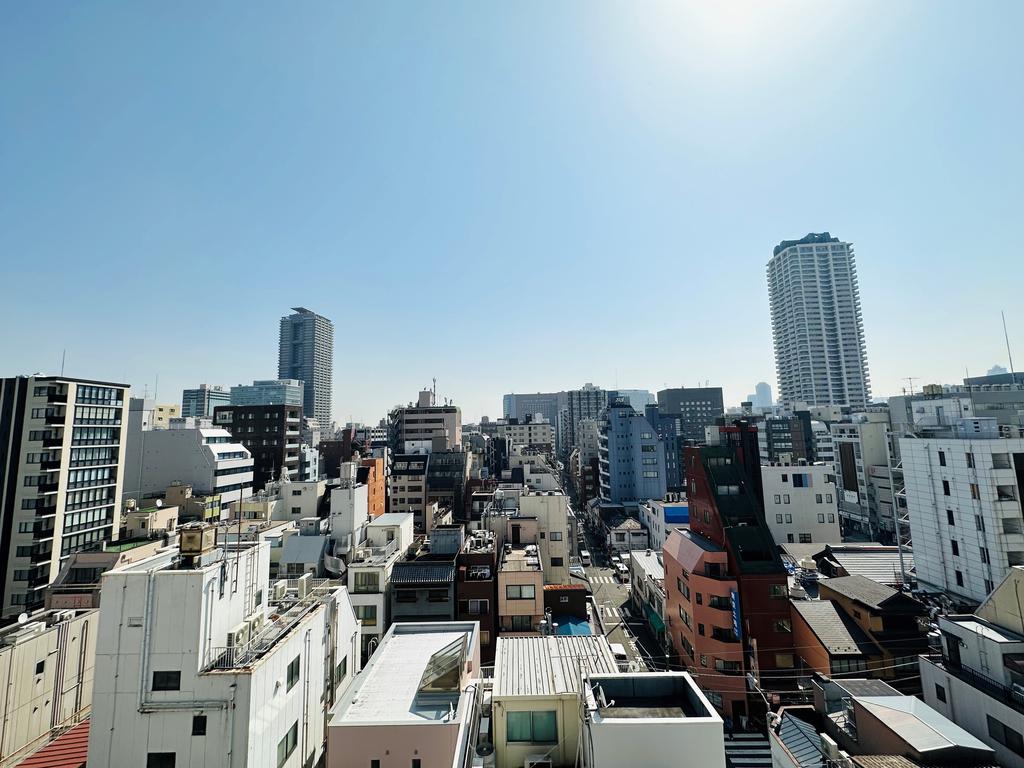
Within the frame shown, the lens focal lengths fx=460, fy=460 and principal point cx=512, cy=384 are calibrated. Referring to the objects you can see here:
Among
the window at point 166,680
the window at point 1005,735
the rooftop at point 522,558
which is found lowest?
the window at point 1005,735

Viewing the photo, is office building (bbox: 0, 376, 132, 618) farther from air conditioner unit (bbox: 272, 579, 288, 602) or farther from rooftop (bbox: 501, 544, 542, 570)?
rooftop (bbox: 501, 544, 542, 570)

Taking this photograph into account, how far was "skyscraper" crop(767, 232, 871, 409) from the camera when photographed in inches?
5832

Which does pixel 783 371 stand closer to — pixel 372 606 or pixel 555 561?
pixel 555 561

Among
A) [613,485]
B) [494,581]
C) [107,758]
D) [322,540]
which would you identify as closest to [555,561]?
[494,581]

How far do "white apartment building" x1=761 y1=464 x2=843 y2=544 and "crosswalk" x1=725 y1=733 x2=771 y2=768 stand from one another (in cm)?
3250

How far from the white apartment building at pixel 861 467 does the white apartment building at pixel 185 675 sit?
83.8 m

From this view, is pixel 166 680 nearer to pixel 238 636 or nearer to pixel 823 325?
pixel 238 636

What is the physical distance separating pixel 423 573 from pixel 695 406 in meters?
140

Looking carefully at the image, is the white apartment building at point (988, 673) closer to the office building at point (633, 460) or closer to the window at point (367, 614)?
the window at point (367, 614)

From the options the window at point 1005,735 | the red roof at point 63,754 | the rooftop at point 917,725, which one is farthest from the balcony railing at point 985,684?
the red roof at point 63,754

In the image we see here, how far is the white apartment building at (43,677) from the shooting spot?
2250 cm

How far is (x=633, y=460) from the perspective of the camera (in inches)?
3182

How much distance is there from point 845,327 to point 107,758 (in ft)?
608

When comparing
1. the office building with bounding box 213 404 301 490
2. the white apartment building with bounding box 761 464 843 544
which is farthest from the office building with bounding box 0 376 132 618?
the white apartment building with bounding box 761 464 843 544
